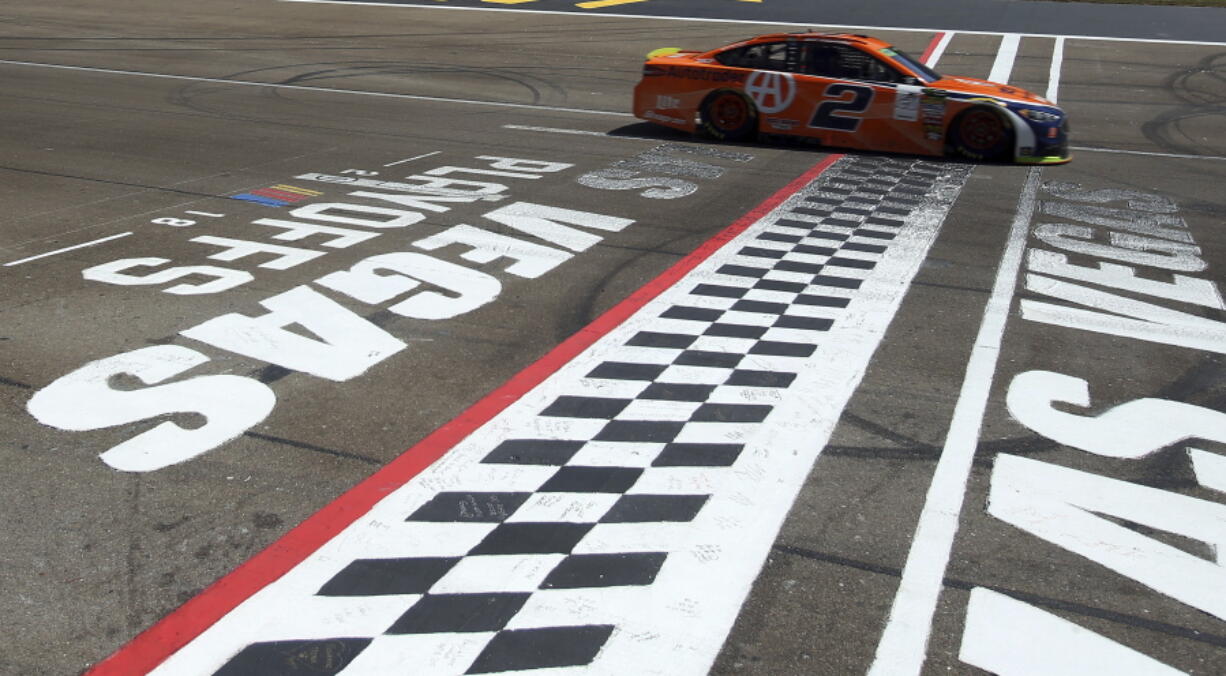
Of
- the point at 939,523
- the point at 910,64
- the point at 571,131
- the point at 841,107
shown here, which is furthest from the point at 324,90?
the point at 939,523

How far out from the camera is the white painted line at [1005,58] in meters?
18.8

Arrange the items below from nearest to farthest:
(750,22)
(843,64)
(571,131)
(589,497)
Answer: (589,497)
(843,64)
(571,131)
(750,22)

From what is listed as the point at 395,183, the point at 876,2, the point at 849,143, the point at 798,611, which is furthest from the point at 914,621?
the point at 876,2

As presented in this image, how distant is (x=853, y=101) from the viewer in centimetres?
1295

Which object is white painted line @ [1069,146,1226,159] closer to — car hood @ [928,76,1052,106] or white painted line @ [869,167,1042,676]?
car hood @ [928,76,1052,106]

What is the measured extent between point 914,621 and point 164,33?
2371cm

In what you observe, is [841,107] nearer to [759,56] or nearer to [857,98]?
[857,98]

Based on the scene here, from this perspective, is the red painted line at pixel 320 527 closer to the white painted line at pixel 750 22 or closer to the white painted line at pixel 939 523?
the white painted line at pixel 939 523

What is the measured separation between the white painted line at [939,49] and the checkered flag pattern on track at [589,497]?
1289 cm

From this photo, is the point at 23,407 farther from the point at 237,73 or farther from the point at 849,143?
the point at 237,73

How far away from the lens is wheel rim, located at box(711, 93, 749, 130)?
534 inches

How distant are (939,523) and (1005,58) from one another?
58.9 feet

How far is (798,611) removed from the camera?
13.9 ft

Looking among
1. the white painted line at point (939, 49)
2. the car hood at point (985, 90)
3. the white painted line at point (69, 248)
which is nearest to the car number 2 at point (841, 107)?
the car hood at point (985, 90)
